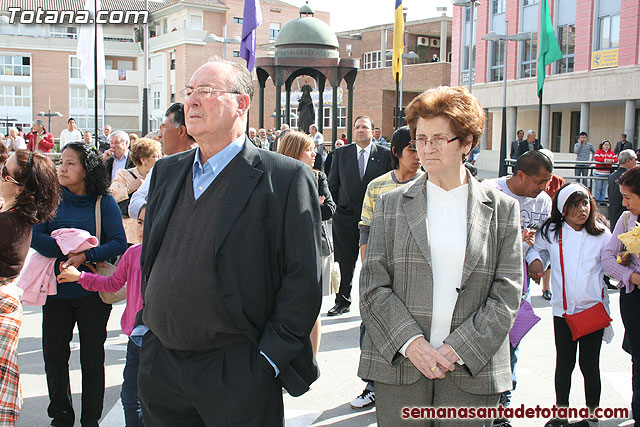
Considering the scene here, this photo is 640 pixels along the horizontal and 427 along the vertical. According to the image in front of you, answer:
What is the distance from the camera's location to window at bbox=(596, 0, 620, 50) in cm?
3033

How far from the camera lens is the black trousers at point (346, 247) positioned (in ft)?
25.7

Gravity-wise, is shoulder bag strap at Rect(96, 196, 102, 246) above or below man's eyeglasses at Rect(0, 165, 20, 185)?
below

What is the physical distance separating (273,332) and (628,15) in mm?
31177

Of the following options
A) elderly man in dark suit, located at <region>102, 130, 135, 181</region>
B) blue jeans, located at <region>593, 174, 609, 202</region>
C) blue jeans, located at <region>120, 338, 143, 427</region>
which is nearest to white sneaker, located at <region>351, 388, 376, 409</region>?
blue jeans, located at <region>120, 338, 143, 427</region>

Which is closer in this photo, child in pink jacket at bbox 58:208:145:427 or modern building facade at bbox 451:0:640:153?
child in pink jacket at bbox 58:208:145:427

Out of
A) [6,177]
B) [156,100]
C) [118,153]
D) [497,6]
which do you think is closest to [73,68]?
[156,100]

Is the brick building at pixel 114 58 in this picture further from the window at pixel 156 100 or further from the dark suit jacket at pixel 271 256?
the dark suit jacket at pixel 271 256

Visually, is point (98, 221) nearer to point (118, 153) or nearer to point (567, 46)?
point (118, 153)

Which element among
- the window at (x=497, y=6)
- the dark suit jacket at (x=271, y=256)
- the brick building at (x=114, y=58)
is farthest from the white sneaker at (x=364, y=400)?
the brick building at (x=114, y=58)

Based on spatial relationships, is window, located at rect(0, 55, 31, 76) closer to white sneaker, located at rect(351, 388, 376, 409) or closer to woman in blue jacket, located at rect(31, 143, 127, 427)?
woman in blue jacket, located at rect(31, 143, 127, 427)

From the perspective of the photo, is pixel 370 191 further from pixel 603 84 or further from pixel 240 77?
pixel 603 84

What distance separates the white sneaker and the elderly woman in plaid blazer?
82.2 inches

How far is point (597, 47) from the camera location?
3148 cm

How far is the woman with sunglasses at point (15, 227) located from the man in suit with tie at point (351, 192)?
13.8 ft
